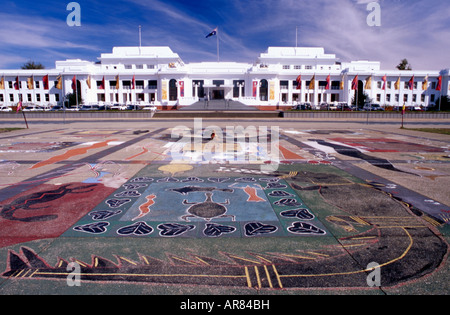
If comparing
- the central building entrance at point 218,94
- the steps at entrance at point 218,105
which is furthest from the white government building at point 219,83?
the steps at entrance at point 218,105

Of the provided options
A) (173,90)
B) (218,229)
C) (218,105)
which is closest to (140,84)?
(173,90)

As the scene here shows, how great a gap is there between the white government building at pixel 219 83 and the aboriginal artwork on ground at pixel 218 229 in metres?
59.1

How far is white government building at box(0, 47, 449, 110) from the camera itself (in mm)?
67500

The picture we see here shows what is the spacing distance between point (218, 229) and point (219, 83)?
6781cm

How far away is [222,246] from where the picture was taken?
418 cm

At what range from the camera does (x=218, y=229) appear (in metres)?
4.74

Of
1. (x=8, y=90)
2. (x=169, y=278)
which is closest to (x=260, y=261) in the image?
(x=169, y=278)

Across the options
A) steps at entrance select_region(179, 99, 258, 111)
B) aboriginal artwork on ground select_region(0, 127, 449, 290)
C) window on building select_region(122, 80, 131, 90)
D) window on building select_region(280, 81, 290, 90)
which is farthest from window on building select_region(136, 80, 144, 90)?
aboriginal artwork on ground select_region(0, 127, 449, 290)

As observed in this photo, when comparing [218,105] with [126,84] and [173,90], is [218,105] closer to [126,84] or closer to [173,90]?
[173,90]

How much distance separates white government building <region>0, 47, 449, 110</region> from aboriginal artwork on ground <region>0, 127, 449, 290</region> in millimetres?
59141

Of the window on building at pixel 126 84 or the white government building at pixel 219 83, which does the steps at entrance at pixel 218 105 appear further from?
the window on building at pixel 126 84

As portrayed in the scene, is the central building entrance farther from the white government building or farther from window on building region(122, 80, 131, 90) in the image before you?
window on building region(122, 80, 131, 90)

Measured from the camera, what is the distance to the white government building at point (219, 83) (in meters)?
67.5
